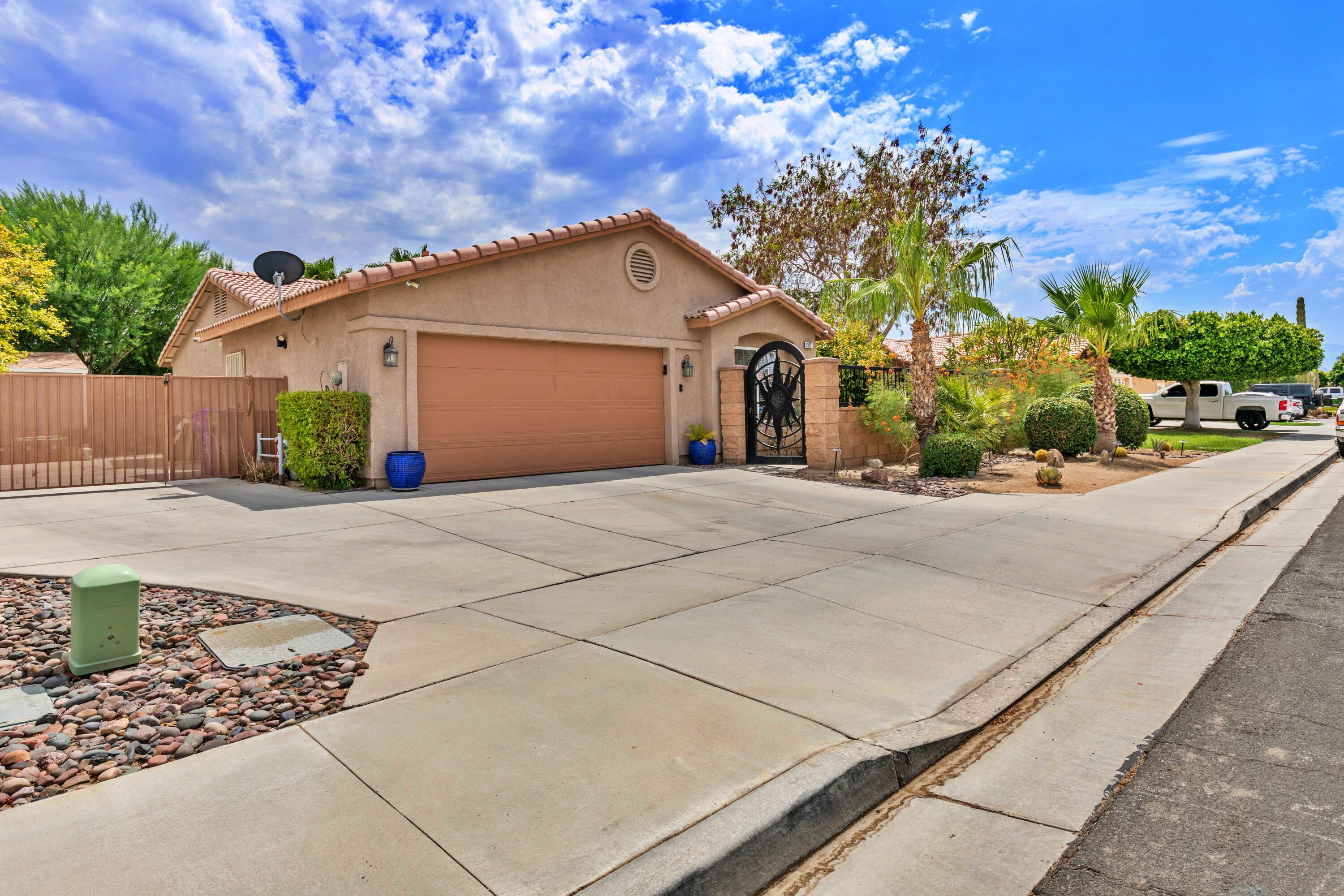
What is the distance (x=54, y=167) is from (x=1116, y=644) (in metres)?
35.8

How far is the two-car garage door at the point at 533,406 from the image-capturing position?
12.7 meters

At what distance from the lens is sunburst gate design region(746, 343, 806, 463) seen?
1614cm

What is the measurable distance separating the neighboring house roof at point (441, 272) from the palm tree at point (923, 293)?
3.40 metres

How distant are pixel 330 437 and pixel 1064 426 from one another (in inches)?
582

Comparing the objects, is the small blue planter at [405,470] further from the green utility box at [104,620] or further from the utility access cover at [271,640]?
the green utility box at [104,620]

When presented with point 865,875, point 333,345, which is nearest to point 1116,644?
point 865,875

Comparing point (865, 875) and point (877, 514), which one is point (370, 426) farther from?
point (865, 875)

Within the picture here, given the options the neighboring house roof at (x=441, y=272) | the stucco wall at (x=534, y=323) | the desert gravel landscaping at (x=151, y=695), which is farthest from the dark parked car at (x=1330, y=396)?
the desert gravel landscaping at (x=151, y=695)

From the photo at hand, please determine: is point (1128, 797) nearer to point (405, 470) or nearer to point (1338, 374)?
point (405, 470)

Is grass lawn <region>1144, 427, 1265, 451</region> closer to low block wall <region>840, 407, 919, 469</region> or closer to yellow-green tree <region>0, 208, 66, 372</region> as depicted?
low block wall <region>840, 407, 919, 469</region>

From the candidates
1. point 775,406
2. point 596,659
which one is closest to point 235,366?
point 775,406

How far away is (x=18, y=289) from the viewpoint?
66.6 feet

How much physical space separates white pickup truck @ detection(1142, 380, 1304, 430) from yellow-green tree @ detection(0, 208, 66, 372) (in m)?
38.1

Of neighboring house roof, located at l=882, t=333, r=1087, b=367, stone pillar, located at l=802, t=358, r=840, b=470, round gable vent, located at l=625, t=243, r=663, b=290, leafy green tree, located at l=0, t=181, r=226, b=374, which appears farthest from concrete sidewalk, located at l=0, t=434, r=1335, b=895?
leafy green tree, located at l=0, t=181, r=226, b=374
